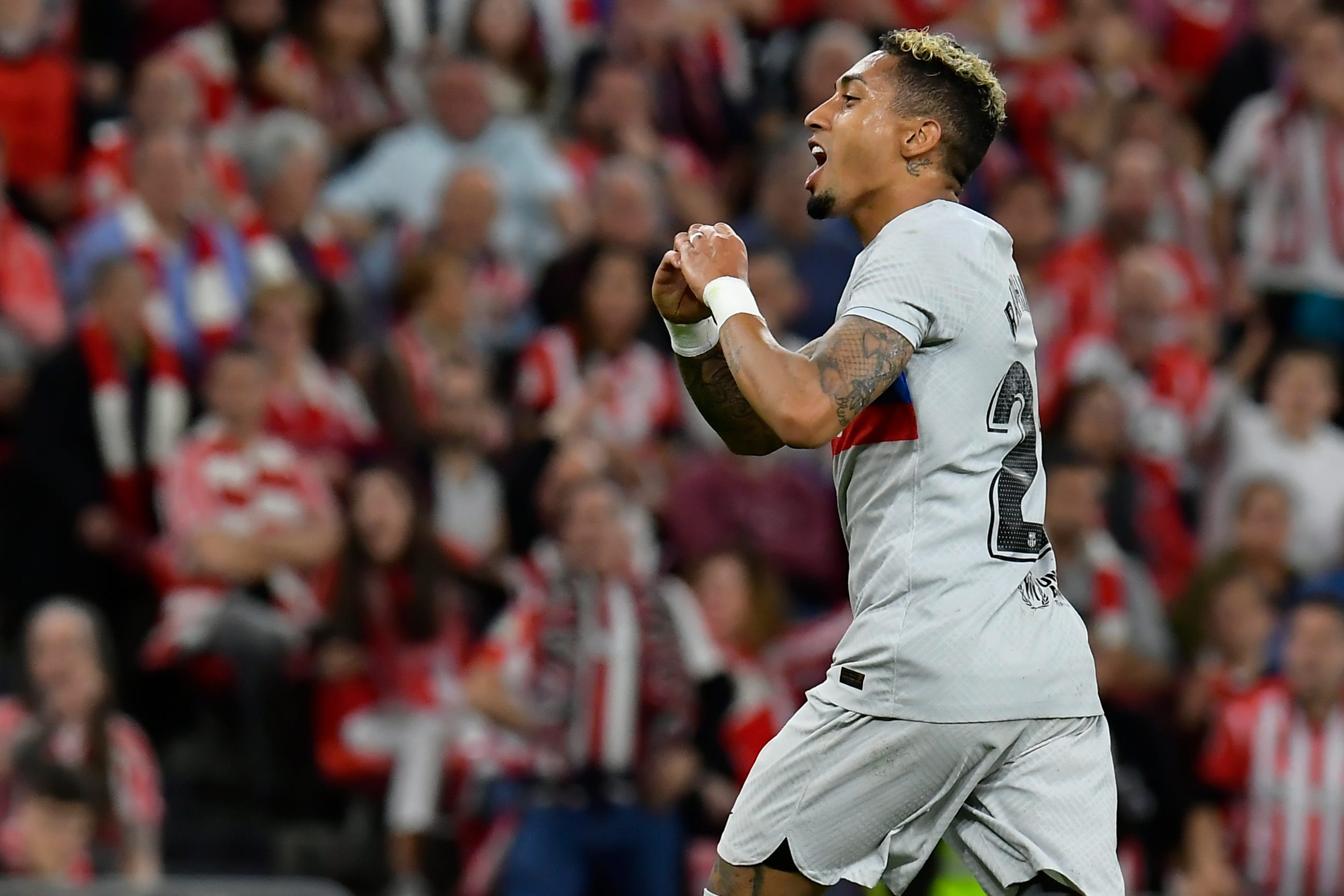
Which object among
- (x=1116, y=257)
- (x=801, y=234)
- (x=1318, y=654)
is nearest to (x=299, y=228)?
(x=801, y=234)

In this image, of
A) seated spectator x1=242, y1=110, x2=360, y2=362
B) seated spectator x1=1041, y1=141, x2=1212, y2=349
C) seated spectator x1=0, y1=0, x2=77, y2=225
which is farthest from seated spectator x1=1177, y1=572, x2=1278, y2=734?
seated spectator x1=0, y1=0, x2=77, y2=225

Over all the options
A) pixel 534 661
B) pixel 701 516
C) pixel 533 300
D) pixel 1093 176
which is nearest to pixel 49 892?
pixel 534 661

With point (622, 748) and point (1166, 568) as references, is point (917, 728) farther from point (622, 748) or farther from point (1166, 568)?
point (1166, 568)

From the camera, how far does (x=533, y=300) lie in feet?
Answer: 30.5

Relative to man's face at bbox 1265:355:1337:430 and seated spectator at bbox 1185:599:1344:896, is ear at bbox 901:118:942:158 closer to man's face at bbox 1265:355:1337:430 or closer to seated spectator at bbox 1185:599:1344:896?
seated spectator at bbox 1185:599:1344:896

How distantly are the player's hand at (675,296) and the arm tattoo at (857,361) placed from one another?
372 millimetres

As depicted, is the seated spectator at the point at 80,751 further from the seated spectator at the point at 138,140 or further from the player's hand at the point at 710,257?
the player's hand at the point at 710,257

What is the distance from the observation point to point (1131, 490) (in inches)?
355

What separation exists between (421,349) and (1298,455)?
389cm

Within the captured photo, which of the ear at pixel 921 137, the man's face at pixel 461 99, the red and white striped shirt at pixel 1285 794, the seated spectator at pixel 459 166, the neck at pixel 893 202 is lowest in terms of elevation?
the red and white striped shirt at pixel 1285 794

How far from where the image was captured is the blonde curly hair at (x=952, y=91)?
3.94 meters

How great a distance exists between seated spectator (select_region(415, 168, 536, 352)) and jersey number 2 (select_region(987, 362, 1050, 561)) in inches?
214

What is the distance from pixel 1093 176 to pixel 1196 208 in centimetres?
55

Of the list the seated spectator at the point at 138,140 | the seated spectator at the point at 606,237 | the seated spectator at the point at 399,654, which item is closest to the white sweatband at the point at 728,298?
the seated spectator at the point at 399,654
